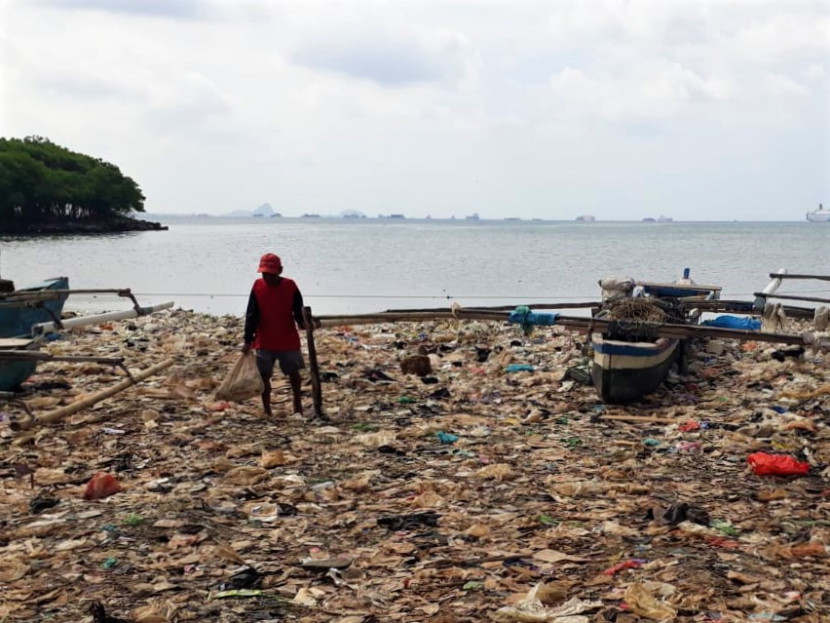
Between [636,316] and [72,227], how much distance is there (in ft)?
264

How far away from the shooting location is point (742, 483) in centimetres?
671

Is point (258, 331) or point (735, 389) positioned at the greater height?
point (258, 331)

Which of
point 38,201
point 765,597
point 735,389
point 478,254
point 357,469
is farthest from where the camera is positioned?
point 38,201

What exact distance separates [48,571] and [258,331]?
13.1 feet

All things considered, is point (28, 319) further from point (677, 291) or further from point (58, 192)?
point (58, 192)

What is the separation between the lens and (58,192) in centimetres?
7512

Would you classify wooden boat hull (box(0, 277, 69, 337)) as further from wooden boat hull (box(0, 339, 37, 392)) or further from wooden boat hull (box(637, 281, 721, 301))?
wooden boat hull (box(637, 281, 721, 301))

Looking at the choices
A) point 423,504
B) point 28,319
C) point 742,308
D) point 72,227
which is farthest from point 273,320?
point 72,227

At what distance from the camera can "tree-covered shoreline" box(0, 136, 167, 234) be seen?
72.2 metres

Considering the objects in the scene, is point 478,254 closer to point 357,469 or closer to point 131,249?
point 131,249

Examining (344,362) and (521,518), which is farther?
(344,362)

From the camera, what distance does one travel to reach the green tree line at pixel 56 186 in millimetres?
71812

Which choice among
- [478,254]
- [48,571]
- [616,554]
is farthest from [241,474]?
[478,254]

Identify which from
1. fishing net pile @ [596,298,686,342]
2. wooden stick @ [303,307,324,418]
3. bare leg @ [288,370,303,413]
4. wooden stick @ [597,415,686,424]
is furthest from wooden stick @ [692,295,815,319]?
bare leg @ [288,370,303,413]
